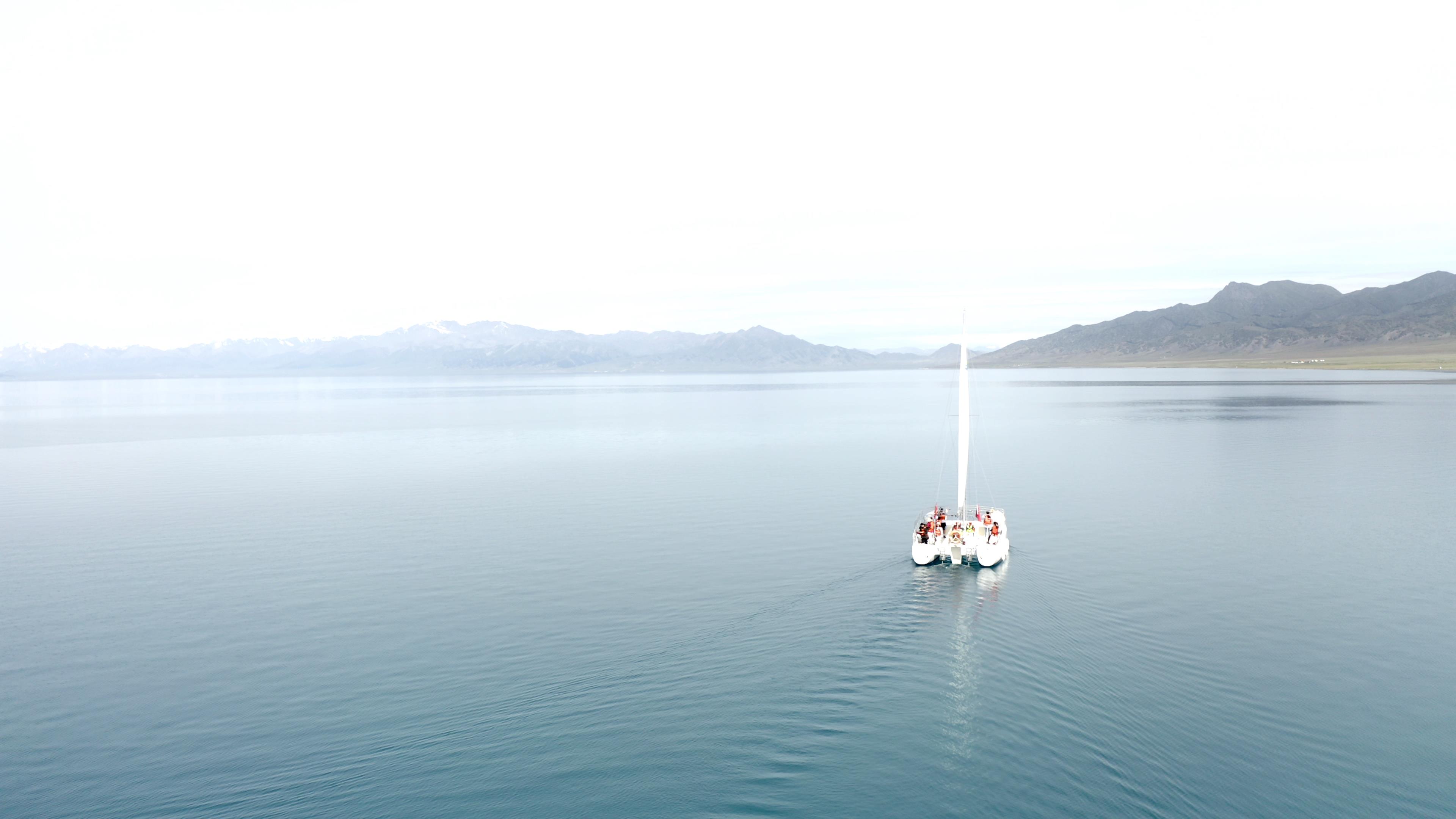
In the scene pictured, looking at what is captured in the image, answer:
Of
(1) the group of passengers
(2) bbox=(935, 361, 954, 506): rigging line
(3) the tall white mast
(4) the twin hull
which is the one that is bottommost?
(2) bbox=(935, 361, 954, 506): rigging line

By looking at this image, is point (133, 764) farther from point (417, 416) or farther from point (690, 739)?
point (417, 416)

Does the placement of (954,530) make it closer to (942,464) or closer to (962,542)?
(962,542)

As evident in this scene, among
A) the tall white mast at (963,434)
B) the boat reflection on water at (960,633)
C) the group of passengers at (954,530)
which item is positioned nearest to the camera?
the boat reflection on water at (960,633)

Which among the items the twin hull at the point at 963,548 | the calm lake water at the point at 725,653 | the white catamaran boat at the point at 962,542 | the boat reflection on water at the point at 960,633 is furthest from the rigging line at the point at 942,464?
the boat reflection on water at the point at 960,633

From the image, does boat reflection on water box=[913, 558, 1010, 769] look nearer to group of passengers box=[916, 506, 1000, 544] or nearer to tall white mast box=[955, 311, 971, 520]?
group of passengers box=[916, 506, 1000, 544]

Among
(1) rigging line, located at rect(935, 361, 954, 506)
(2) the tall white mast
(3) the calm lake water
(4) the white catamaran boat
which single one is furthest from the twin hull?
(1) rigging line, located at rect(935, 361, 954, 506)

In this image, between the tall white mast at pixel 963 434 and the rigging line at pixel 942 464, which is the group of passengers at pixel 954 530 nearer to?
the tall white mast at pixel 963 434

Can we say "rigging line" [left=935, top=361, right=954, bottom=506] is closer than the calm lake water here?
No
